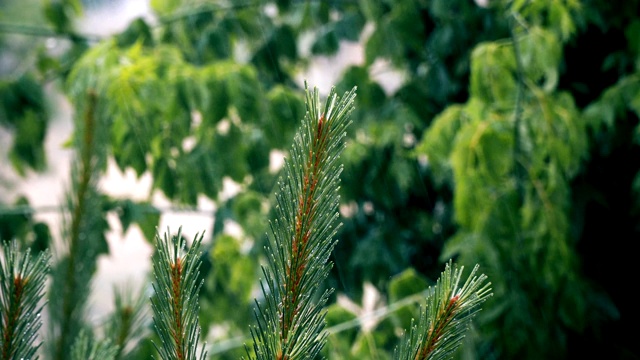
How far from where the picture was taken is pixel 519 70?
73.7 inches

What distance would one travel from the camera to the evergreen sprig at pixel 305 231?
2.15ft

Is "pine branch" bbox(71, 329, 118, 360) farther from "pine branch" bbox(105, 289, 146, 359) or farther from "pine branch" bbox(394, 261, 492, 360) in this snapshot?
"pine branch" bbox(394, 261, 492, 360)

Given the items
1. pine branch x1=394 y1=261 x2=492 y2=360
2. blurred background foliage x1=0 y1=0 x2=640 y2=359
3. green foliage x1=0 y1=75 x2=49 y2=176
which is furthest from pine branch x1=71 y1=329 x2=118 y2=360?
green foliage x1=0 y1=75 x2=49 y2=176

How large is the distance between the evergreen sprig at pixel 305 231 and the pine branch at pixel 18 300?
0.72ft

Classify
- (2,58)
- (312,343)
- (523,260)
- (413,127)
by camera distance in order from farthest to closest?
(2,58) < (413,127) < (523,260) < (312,343)

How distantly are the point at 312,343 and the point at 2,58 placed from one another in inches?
146

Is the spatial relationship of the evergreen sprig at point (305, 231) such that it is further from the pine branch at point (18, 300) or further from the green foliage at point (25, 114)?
the green foliage at point (25, 114)

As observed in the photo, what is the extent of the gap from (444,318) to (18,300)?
0.38m

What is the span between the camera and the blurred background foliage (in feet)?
6.42

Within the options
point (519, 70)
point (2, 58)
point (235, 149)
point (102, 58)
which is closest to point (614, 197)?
point (519, 70)

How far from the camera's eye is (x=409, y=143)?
8.95ft

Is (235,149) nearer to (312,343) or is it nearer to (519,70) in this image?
(519,70)

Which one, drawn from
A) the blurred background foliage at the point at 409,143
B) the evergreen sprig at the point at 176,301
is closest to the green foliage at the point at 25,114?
the blurred background foliage at the point at 409,143

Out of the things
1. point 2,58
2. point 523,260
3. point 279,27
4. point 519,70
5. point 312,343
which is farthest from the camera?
point 2,58
